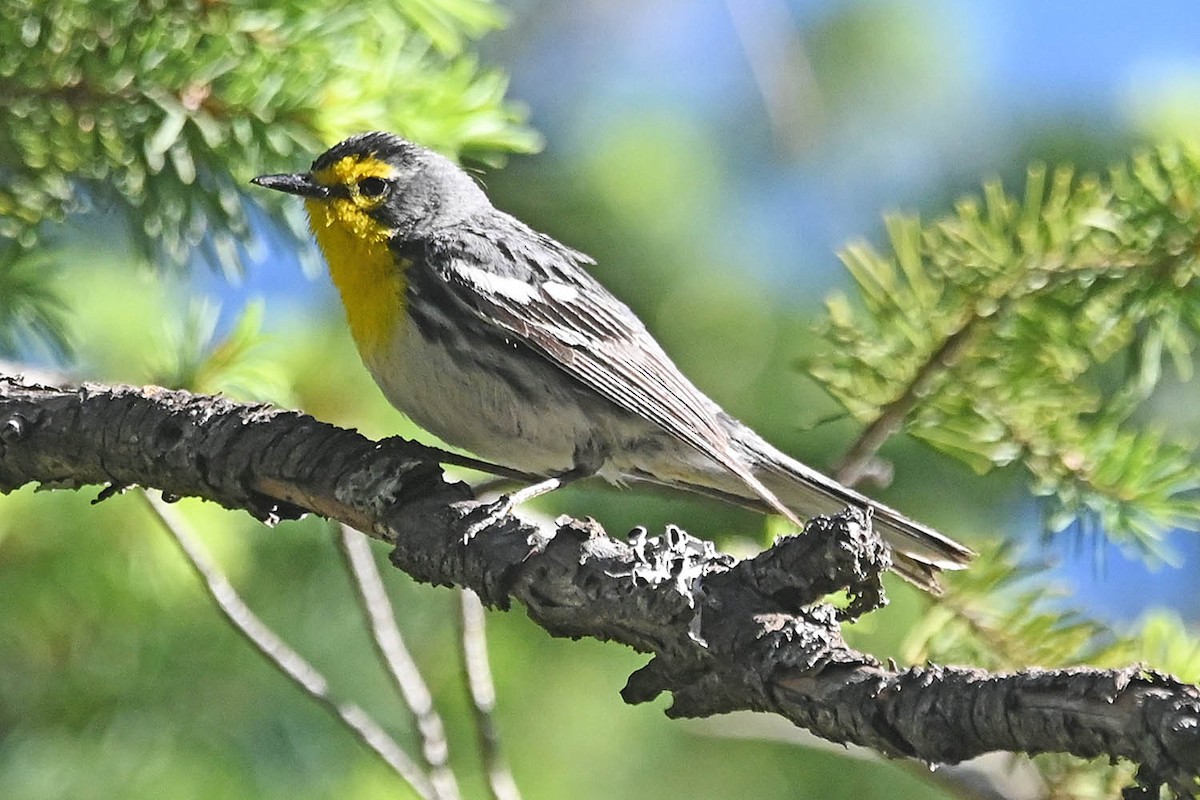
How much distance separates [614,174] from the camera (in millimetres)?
4363

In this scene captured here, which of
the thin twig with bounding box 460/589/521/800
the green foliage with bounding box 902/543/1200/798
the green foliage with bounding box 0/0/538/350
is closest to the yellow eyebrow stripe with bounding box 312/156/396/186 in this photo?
the green foliage with bounding box 0/0/538/350

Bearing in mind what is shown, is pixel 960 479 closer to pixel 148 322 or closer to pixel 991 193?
pixel 991 193

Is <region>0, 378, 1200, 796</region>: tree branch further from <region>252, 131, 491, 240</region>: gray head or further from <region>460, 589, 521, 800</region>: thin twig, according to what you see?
<region>252, 131, 491, 240</region>: gray head

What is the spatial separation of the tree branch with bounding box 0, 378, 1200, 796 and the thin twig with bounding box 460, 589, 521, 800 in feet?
1.25

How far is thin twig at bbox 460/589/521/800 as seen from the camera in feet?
8.00

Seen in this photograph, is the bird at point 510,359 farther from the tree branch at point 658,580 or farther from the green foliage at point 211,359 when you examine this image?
the tree branch at point 658,580

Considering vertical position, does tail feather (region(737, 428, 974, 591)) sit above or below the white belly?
above

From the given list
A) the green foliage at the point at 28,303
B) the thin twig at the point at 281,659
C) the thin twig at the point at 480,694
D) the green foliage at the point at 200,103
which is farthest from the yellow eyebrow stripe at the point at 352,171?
the thin twig at the point at 480,694

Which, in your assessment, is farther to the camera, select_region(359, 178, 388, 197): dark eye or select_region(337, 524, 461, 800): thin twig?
select_region(359, 178, 388, 197): dark eye

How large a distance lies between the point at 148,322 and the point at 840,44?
3.17m

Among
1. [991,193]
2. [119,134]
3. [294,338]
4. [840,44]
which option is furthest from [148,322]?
[840,44]

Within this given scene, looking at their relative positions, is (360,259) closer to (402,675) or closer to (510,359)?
(510,359)

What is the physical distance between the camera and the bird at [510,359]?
2.91 meters

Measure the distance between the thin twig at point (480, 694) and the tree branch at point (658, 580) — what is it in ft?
1.25
